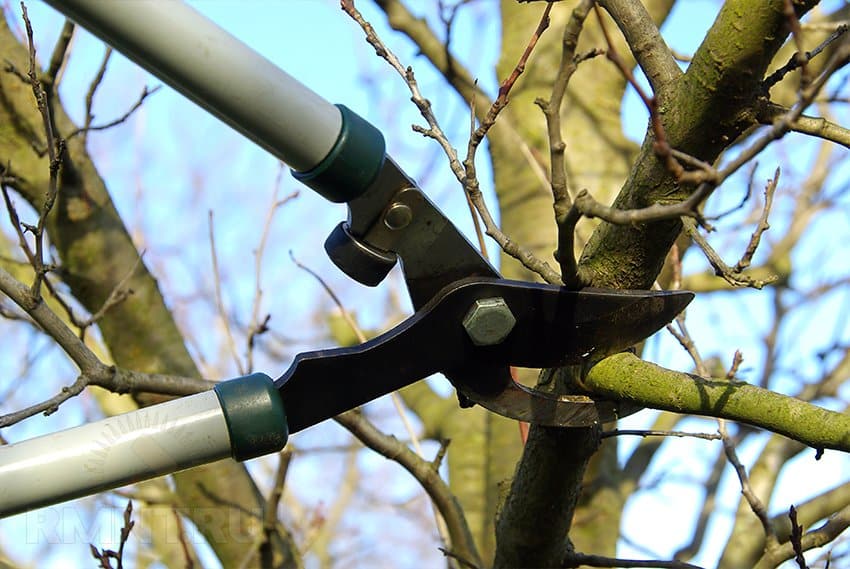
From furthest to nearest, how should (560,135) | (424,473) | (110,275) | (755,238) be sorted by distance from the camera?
(110,275) < (424,473) < (755,238) < (560,135)

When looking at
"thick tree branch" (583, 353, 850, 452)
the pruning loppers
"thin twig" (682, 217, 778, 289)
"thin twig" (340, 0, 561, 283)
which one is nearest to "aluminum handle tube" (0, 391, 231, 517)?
the pruning loppers

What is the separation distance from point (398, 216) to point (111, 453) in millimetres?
564

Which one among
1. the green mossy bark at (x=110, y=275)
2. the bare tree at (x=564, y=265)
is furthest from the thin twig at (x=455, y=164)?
the green mossy bark at (x=110, y=275)

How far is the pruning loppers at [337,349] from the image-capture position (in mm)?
1245

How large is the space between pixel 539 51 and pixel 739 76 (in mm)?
2276

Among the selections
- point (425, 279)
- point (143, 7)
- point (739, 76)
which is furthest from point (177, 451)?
point (739, 76)

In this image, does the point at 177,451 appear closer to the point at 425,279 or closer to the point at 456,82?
the point at 425,279

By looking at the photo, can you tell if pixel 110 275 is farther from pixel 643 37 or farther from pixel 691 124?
pixel 691 124

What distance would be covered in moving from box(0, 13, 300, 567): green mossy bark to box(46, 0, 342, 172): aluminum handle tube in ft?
5.84

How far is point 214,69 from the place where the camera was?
4.06 ft

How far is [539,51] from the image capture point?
3605 mm

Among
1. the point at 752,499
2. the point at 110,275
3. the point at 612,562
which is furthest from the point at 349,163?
the point at 110,275

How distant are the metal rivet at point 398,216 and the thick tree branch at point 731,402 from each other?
427mm

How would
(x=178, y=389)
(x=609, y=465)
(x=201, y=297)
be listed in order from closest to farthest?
(x=178, y=389) < (x=609, y=465) < (x=201, y=297)
